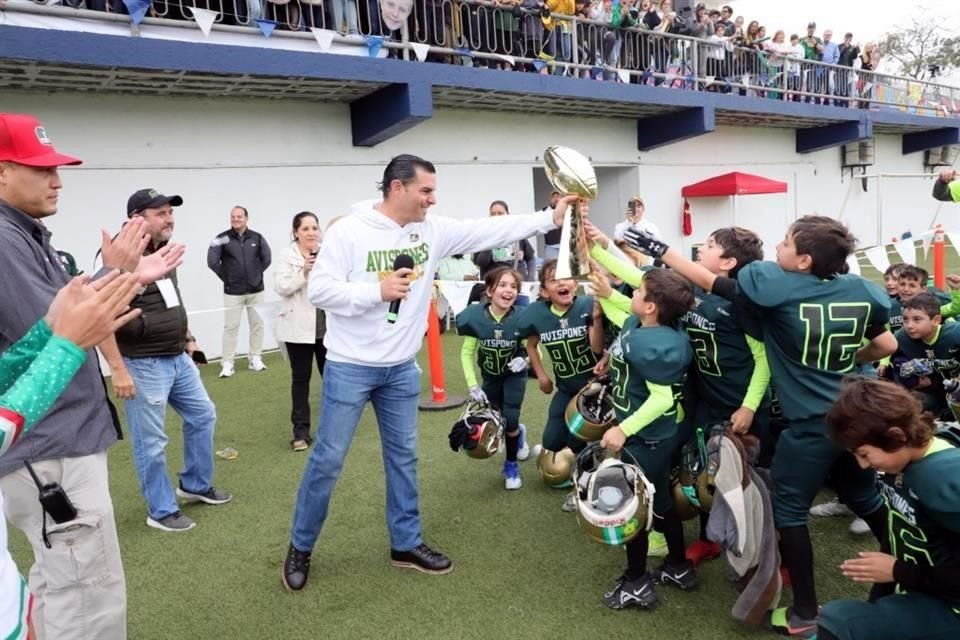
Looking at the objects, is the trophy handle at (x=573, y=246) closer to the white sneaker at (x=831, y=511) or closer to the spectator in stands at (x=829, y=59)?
the white sneaker at (x=831, y=511)

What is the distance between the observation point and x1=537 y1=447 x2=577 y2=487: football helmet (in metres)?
4.41

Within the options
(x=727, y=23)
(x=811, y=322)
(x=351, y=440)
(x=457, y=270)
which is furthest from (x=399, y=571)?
(x=727, y=23)

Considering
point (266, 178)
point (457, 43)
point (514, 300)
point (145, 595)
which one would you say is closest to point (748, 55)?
point (457, 43)

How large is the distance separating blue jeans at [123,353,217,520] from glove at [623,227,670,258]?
2711mm

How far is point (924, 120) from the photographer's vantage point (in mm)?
21531

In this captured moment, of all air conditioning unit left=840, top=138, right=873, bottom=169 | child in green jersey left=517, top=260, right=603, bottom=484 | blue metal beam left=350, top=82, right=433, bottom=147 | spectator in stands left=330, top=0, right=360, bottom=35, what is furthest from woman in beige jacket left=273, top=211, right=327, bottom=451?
air conditioning unit left=840, top=138, right=873, bottom=169

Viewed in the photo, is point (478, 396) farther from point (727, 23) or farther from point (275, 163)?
point (727, 23)

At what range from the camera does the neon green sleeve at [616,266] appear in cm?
350

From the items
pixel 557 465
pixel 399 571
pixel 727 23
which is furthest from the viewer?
pixel 727 23

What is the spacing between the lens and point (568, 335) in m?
4.28

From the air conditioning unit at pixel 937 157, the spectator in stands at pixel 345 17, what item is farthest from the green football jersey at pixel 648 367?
the air conditioning unit at pixel 937 157

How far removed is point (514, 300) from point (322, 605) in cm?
225

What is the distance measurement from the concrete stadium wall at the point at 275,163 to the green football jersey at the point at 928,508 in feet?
29.1

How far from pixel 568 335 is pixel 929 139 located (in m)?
24.8
